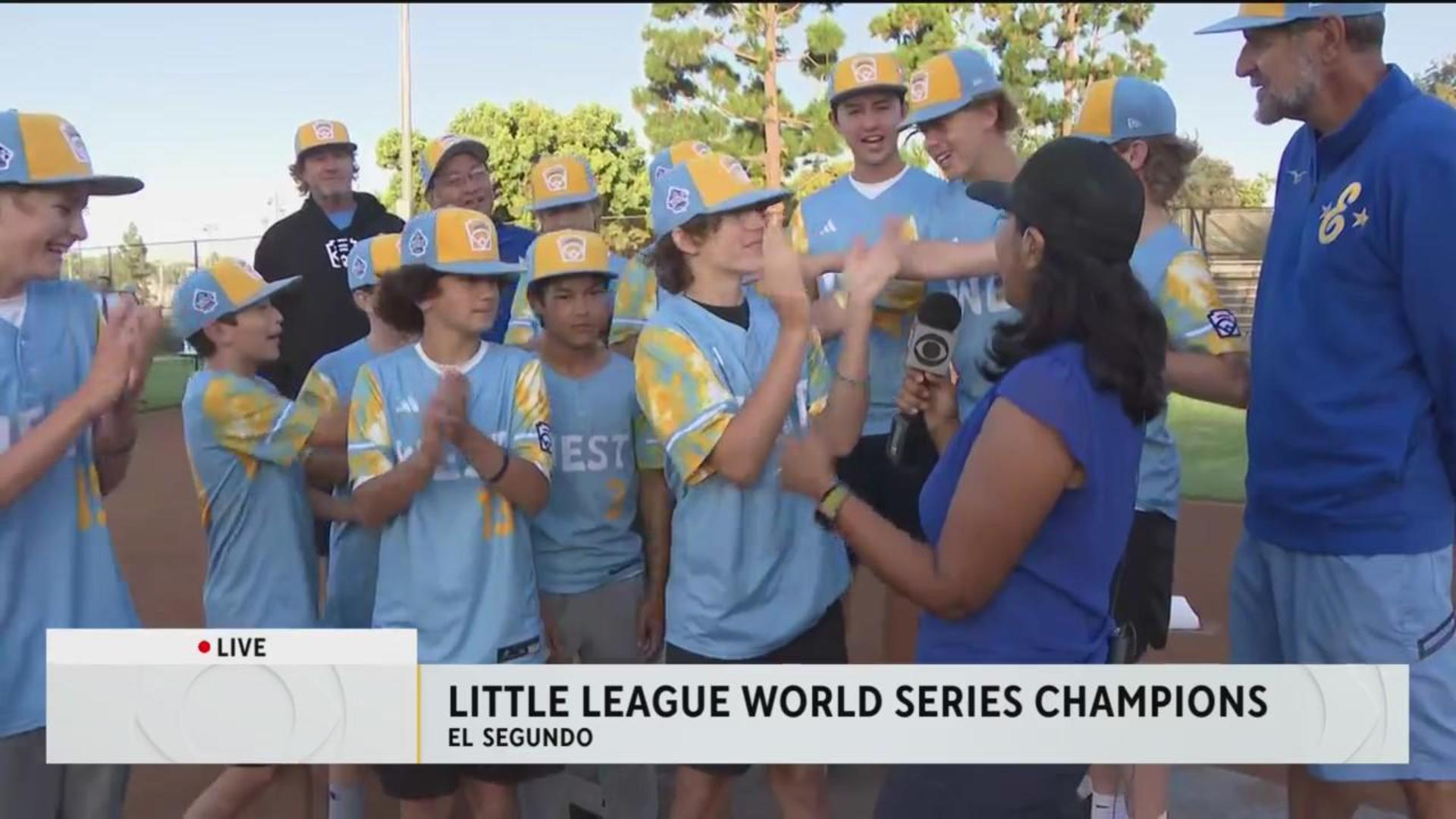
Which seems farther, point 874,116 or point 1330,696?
point 874,116

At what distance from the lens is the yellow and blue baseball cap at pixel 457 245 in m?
1.86

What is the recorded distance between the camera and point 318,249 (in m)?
2.74

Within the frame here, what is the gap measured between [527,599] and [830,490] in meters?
0.72

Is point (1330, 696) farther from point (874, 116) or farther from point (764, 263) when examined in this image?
point (874, 116)

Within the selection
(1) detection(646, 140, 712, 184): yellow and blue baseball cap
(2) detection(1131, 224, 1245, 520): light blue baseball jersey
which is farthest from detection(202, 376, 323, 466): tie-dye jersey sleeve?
(2) detection(1131, 224, 1245, 520): light blue baseball jersey

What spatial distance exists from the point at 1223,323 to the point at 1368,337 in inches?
12.5

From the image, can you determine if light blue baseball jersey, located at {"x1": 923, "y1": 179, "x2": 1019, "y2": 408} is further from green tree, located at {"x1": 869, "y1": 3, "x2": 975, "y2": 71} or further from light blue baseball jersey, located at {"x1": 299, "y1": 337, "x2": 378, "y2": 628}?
light blue baseball jersey, located at {"x1": 299, "y1": 337, "x2": 378, "y2": 628}

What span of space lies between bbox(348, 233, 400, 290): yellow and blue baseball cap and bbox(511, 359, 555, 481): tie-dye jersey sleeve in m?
0.45

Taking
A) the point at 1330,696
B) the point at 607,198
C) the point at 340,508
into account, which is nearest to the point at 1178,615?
the point at 1330,696

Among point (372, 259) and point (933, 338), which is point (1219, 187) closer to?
point (933, 338)

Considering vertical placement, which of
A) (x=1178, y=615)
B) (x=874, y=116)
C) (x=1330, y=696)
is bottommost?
(x=1178, y=615)

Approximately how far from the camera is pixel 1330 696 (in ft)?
5.37

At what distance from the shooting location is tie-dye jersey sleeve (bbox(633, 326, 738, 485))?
1.67 meters

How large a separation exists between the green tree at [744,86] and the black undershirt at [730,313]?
56 centimetres
